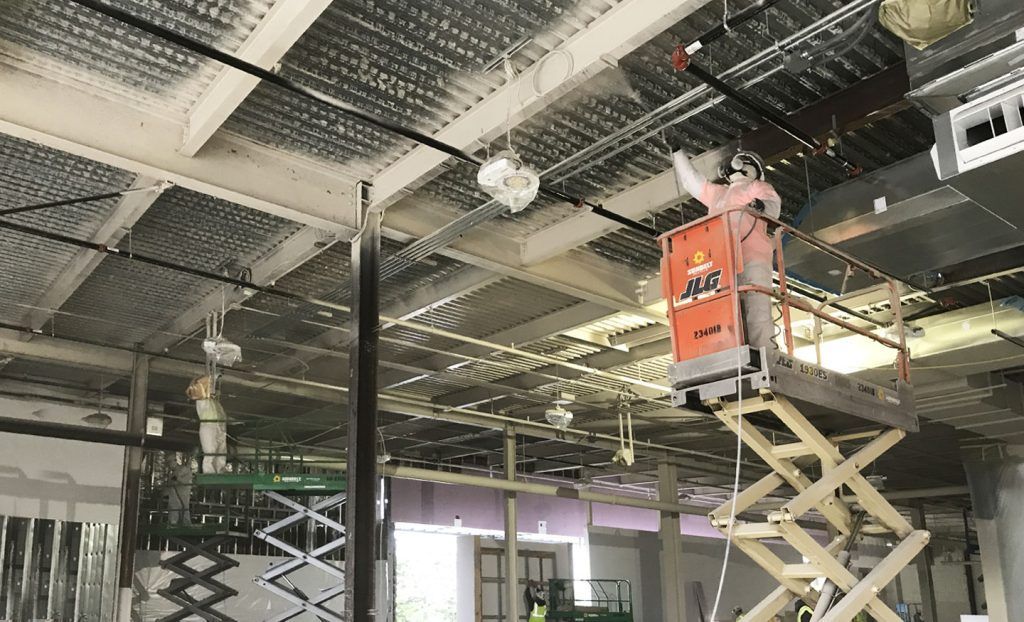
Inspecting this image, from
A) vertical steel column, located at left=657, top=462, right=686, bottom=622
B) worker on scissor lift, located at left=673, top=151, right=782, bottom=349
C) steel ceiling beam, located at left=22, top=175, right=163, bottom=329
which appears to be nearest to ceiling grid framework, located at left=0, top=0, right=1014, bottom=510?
steel ceiling beam, located at left=22, top=175, right=163, bottom=329

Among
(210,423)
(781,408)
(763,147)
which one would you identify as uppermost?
(763,147)

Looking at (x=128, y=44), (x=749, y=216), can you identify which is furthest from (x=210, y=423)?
(x=749, y=216)

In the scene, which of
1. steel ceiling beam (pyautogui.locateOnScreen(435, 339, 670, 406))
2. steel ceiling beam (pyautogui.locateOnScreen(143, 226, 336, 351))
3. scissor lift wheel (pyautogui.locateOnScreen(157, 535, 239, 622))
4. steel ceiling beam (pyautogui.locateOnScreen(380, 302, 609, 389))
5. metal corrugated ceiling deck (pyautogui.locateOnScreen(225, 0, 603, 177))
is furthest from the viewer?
scissor lift wheel (pyautogui.locateOnScreen(157, 535, 239, 622))

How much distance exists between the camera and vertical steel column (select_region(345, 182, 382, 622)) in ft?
25.4

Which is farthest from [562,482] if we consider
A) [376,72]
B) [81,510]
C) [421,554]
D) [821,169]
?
[376,72]

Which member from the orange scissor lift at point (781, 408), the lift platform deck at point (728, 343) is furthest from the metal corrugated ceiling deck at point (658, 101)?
the orange scissor lift at point (781, 408)

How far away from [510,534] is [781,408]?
38.5 ft

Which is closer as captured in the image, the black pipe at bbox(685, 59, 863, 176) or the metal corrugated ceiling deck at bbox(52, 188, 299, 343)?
the black pipe at bbox(685, 59, 863, 176)

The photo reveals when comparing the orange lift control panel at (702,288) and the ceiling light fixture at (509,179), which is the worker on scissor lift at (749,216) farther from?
the ceiling light fixture at (509,179)

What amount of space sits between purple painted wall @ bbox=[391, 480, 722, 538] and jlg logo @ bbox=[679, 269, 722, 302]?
49.5ft

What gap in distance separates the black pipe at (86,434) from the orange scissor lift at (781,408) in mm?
9813

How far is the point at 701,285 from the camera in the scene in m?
6.67

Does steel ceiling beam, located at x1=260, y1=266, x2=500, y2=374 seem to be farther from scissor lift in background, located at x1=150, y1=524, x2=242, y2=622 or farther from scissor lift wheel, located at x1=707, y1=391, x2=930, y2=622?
scissor lift wheel, located at x1=707, y1=391, x2=930, y2=622

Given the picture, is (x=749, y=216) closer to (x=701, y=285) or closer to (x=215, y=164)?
(x=701, y=285)
